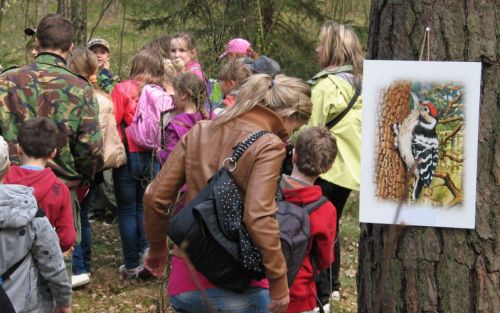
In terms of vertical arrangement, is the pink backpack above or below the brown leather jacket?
above

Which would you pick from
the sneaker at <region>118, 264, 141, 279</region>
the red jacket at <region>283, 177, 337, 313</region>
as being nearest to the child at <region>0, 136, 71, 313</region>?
the red jacket at <region>283, 177, 337, 313</region>

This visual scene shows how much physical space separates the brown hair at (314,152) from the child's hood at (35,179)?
130 cm

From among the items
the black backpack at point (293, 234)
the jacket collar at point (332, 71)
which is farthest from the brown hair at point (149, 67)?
the black backpack at point (293, 234)

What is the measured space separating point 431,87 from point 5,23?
10.4 metres

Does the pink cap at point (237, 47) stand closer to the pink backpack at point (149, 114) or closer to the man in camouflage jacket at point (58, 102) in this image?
the pink backpack at point (149, 114)

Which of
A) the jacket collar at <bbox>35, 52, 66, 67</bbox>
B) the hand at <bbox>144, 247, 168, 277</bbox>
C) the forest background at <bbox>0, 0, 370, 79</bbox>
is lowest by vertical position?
the hand at <bbox>144, 247, 168, 277</bbox>

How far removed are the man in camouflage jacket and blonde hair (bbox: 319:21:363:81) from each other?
5.46 ft

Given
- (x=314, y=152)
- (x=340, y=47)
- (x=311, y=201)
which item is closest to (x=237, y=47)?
(x=340, y=47)

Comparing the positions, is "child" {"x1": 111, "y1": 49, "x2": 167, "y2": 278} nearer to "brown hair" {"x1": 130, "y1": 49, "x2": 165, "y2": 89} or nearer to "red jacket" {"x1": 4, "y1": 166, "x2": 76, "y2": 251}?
"brown hair" {"x1": 130, "y1": 49, "x2": 165, "y2": 89}

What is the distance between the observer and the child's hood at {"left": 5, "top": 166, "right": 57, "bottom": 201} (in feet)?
13.6

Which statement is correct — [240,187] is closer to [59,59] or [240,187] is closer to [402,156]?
[402,156]

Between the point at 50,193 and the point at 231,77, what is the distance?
184 centimetres

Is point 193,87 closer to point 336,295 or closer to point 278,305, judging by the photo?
point 336,295

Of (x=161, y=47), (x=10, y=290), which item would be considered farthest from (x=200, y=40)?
(x=10, y=290)
